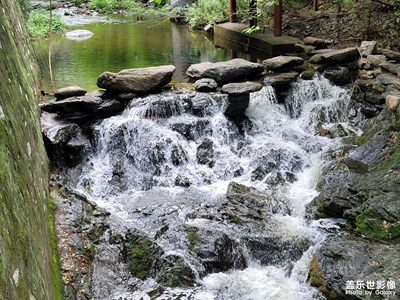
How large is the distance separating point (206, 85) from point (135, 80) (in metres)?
1.45

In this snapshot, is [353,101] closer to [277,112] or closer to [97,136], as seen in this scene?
[277,112]

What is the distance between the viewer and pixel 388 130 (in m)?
6.95

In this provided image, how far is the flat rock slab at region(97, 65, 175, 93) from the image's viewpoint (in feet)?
26.1

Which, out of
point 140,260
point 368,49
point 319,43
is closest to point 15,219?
point 140,260

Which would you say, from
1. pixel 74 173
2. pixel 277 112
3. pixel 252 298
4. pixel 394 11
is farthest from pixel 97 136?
pixel 394 11

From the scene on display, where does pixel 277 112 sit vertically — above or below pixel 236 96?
below

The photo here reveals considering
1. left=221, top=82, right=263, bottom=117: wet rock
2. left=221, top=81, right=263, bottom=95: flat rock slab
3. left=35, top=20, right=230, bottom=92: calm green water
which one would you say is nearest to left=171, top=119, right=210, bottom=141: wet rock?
left=221, top=82, right=263, bottom=117: wet rock

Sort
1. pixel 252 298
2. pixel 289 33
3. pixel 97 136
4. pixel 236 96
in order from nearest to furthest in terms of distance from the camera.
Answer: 1. pixel 252 298
2. pixel 97 136
3. pixel 236 96
4. pixel 289 33

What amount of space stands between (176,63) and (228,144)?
458 cm

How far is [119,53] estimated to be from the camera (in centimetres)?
1326

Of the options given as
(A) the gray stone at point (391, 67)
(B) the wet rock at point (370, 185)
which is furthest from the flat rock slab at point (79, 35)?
(B) the wet rock at point (370, 185)

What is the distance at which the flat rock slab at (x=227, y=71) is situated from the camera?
8.72 meters

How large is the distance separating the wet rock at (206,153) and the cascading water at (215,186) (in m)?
0.02

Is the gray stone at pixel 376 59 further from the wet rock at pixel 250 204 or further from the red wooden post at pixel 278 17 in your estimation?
the wet rock at pixel 250 204
